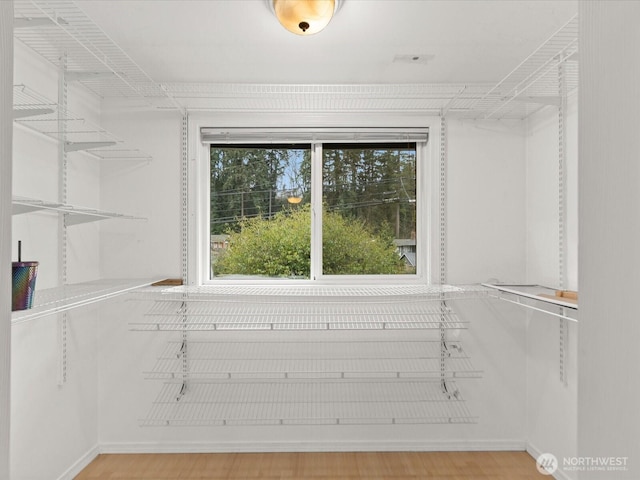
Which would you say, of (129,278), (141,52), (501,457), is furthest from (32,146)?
(501,457)

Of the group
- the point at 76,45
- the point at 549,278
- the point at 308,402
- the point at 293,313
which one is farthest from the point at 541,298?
the point at 76,45

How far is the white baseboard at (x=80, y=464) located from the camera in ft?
6.61

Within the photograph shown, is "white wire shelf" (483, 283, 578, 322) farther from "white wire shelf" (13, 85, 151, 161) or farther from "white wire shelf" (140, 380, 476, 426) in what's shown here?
"white wire shelf" (13, 85, 151, 161)

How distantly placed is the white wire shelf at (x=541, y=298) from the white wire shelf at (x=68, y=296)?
1765 millimetres

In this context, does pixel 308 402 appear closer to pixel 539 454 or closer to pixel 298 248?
pixel 298 248

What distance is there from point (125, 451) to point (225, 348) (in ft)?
2.49

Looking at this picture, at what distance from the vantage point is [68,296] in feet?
5.52

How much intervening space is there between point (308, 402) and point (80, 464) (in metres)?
1.17

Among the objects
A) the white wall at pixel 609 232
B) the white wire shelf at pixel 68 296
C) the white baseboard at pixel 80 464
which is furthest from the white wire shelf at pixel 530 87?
the white baseboard at pixel 80 464

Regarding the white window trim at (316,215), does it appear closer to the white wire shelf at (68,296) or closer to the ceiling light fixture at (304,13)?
the white wire shelf at (68,296)

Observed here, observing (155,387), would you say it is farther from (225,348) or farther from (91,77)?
(91,77)
